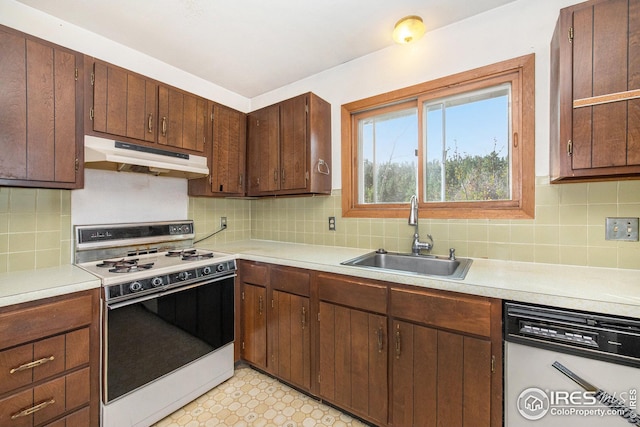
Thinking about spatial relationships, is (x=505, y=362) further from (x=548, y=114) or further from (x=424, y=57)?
(x=424, y=57)

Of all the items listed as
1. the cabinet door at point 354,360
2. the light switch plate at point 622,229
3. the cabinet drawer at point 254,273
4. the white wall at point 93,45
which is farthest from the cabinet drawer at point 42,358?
the light switch plate at point 622,229

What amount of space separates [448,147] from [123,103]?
2.30 meters

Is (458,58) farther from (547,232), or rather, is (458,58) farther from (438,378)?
(438,378)

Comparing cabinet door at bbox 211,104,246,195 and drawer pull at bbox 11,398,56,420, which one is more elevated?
cabinet door at bbox 211,104,246,195

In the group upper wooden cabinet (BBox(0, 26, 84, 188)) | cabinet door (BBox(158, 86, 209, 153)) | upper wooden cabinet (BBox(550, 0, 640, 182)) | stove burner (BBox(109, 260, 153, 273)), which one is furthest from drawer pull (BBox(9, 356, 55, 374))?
upper wooden cabinet (BBox(550, 0, 640, 182))

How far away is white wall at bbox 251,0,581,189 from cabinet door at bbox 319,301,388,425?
1.20 m

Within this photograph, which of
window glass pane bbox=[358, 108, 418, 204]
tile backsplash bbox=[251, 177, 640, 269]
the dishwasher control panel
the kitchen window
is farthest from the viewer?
window glass pane bbox=[358, 108, 418, 204]

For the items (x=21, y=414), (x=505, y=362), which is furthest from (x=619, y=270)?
(x=21, y=414)

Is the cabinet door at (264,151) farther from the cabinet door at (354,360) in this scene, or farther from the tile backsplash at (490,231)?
the cabinet door at (354,360)

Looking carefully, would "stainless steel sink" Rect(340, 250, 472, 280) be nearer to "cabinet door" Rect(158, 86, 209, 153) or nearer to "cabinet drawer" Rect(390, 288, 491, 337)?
"cabinet drawer" Rect(390, 288, 491, 337)

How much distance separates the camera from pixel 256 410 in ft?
5.75

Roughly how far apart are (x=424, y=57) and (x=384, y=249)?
4.79ft

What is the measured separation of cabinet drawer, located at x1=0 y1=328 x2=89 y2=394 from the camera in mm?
1179

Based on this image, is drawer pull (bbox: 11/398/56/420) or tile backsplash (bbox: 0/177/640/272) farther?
tile backsplash (bbox: 0/177/640/272)
